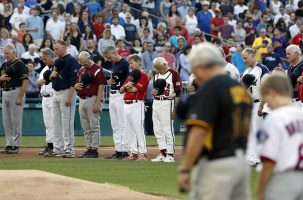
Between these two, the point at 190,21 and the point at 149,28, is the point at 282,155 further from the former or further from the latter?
the point at 190,21

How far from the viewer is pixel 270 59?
2719 cm

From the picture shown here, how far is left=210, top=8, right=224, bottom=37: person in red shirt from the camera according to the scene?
31.4m

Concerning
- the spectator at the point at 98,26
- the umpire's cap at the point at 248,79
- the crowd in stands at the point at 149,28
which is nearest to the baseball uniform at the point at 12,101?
the umpire's cap at the point at 248,79

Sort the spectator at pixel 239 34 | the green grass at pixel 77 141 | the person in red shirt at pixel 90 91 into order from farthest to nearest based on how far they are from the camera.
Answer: the spectator at pixel 239 34
the green grass at pixel 77 141
the person in red shirt at pixel 90 91

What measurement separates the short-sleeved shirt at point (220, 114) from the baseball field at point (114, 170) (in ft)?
16.6

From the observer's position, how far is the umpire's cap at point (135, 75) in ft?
60.8

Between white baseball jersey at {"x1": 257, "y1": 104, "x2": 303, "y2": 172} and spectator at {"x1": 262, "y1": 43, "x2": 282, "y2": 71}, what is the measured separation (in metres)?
19.0

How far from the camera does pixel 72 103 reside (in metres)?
19.7

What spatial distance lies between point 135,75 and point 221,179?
431 inches

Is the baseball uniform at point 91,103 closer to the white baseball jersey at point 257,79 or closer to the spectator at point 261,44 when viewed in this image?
the white baseball jersey at point 257,79

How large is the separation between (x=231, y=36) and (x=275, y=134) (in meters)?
22.9

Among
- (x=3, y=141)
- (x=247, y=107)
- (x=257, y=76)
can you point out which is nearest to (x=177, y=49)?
(x=3, y=141)

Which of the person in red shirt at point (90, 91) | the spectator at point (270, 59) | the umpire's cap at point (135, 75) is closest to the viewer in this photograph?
the umpire's cap at point (135, 75)

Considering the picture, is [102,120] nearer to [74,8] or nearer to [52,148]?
[74,8]
